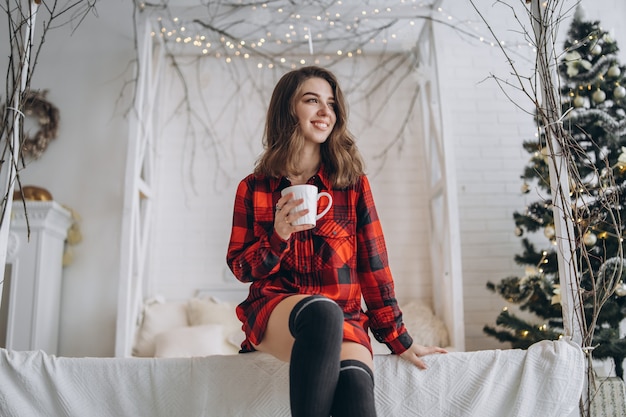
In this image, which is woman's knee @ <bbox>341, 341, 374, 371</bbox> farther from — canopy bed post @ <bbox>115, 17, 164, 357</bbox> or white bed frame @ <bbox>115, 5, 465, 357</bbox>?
canopy bed post @ <bbox>115, 17, 164, 357</bbox>

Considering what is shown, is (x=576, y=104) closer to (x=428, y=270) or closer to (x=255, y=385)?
(x=428, y=270)

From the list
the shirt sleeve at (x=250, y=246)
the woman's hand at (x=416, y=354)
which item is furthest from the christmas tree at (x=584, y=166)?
the shirt sleeve at (x=250, y=246)

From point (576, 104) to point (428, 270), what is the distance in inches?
53.2

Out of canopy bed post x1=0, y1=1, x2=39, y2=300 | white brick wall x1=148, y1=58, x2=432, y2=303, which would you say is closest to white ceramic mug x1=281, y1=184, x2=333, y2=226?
canopy bed post x1=0, y1=1, x2=39, y2=300

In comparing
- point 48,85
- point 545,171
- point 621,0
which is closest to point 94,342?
point 48,85

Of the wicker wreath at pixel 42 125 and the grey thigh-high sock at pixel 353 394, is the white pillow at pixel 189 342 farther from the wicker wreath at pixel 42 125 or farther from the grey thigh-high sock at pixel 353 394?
the grey thigh-high sock at pixel 353 394

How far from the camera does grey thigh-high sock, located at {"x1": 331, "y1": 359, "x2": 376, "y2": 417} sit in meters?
1.16

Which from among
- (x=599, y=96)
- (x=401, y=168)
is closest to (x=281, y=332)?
(x=599, y=96)

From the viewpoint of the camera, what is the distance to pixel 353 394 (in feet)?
3.85

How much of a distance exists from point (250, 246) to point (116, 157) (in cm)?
214

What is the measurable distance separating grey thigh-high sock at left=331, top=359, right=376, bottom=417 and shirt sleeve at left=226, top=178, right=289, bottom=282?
0.34m

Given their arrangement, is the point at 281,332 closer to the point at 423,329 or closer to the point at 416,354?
the point at 416,354

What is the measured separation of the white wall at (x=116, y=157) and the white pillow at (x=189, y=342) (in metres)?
0.48

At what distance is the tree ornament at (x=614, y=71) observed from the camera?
2656 mm
